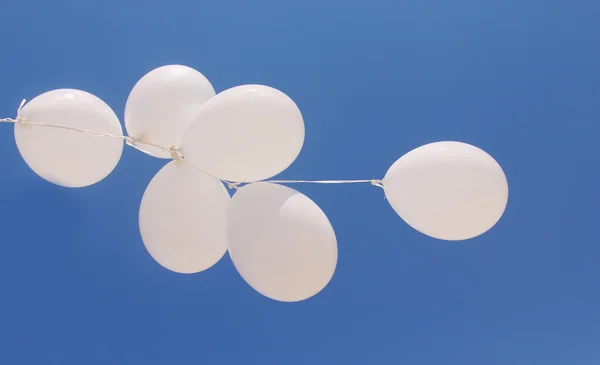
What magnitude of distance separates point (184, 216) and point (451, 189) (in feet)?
1.62

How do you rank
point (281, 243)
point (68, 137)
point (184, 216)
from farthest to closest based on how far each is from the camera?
point (68, 137), point (184, 216), point (281, 243)

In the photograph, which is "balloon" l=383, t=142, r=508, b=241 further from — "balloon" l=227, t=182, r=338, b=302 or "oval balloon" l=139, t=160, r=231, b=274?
"oval balloon" l=139, t=160, r=231, b=274

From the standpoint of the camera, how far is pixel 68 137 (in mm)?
1069

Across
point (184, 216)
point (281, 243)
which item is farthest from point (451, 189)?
point (184, 216)

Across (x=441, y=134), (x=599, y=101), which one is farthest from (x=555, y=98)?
(x=441, y=134)

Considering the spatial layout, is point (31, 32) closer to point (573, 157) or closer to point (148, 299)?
point (148, 299)

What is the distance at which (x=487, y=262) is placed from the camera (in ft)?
5.40

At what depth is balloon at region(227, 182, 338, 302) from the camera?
84 cm

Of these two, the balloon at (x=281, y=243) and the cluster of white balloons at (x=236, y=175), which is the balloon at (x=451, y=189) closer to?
the cluster of white balloons at (x=236, y=175)

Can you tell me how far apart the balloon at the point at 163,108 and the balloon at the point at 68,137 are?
2.9 inches

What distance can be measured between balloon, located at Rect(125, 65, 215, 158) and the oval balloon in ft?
0.30

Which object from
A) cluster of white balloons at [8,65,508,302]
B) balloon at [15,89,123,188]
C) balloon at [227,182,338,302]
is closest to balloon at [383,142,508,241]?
cluster of white balloons at [8,65,508,302]

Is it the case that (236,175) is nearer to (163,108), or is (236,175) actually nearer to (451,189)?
(163,108)

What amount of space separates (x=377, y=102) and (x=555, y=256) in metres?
0.77
